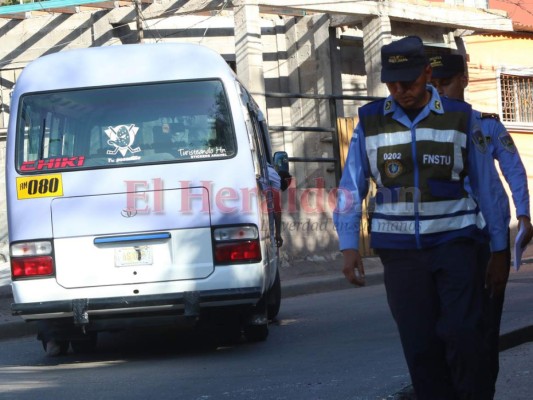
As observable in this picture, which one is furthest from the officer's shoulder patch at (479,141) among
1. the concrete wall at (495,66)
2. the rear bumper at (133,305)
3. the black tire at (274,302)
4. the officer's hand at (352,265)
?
the concrete wall at (495,66)

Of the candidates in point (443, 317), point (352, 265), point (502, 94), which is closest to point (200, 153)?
point (352, 265)

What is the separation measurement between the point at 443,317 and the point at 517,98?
2008 centimetres

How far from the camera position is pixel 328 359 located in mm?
8172

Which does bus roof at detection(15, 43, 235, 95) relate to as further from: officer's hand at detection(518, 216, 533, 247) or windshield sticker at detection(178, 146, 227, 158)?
officer's hand at detection(518, 216, 533, 247)

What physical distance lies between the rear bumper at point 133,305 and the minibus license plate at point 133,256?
27 centimetres

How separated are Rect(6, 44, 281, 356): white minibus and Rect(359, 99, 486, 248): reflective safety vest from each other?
381cm

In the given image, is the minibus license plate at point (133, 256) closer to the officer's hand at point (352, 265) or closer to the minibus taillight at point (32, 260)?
the minibus taillight at point (32, 260)

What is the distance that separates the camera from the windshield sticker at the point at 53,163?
8844 mm

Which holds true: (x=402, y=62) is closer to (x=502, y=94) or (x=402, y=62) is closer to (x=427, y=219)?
(x=427, y=219)

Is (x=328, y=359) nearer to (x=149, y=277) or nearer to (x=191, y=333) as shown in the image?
(x=149, y=277)

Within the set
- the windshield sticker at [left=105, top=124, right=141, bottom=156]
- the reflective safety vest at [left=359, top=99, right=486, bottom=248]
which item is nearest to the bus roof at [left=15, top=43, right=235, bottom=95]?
the windshield sticker at [left=105, top=124, right=141, bottom=156]

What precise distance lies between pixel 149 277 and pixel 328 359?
157 cm

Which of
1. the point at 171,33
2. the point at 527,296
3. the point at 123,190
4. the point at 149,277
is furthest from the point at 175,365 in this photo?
the point at 171,33

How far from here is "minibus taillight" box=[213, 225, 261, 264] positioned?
8.63 metres
